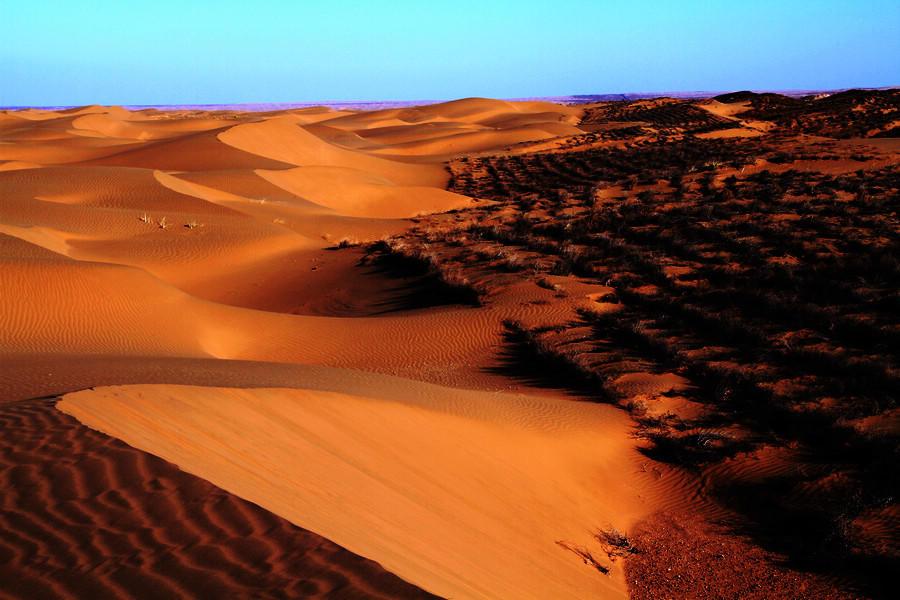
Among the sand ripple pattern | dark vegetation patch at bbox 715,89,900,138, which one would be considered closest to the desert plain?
the sand ripple pattern

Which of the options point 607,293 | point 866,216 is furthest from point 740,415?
point 866,216

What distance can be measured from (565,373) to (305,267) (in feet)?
30.4

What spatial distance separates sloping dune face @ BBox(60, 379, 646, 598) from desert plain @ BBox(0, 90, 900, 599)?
3 cm

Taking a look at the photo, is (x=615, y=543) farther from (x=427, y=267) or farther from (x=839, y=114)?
(x=839, y=114)

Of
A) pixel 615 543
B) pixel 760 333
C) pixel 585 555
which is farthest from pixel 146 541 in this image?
pixel 760 333

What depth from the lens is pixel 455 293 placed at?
14.5 meters

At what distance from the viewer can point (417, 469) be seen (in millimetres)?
6105

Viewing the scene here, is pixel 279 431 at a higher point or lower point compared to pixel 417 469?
higher

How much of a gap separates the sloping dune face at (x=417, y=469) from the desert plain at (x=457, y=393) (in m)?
0.03

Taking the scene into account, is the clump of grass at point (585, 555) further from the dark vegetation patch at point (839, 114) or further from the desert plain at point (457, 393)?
the dark vegetation patch at point (839, 114)

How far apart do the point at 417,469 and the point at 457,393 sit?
9.46 ft

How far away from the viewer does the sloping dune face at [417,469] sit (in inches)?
167

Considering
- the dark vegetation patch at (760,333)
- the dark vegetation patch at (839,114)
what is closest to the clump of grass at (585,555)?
the dark vegetation patch at (760,333)

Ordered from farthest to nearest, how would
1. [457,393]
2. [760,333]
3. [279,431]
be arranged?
[760,333] → [457,393] → [279,431]
